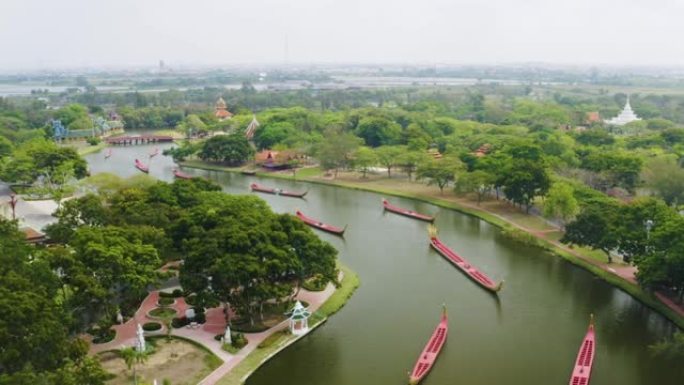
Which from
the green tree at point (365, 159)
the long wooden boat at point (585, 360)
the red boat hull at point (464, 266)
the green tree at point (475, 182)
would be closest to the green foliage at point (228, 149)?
the green tree at point (365, 159)

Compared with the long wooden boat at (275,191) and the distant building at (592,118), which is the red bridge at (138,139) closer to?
the long wooden boat at (275,191)

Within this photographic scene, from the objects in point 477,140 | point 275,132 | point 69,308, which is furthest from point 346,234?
point 275,132

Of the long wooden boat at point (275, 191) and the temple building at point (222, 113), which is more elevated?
the temple building at point (222, 113)

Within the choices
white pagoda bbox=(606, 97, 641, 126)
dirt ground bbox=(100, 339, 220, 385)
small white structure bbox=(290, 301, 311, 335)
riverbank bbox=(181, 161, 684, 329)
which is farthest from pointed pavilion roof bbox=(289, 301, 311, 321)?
white pagoda bbox=(606, 97, 641, 126)

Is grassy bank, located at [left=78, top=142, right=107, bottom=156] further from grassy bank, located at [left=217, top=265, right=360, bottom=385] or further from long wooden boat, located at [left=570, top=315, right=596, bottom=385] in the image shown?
long wooden boat, located at [left=570, top=315, right=596, bottom=385]

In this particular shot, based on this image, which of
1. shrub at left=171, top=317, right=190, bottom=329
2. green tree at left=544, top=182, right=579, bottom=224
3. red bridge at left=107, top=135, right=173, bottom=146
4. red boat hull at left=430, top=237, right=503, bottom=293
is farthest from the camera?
red bridge at left=107, top=135, right=173, bottom=146
